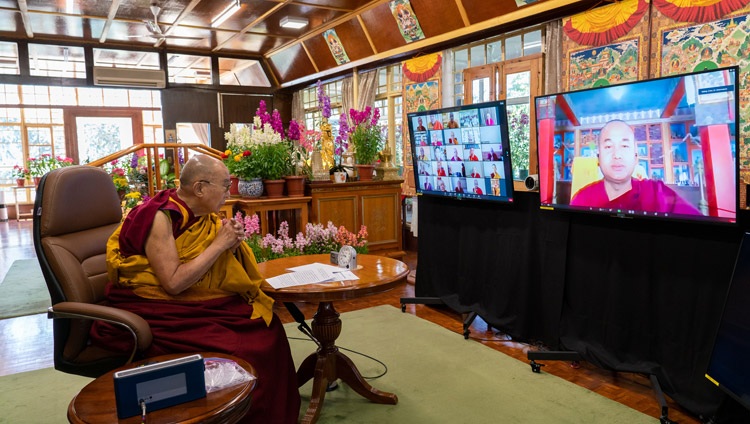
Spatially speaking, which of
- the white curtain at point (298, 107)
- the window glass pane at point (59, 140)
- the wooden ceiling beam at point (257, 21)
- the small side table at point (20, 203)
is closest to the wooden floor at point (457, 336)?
the wooden ceiling beam at point (257, 21)

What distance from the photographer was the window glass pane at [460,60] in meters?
6.06

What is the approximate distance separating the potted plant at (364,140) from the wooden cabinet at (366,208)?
0.56 ft

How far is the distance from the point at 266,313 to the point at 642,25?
3806 millimetres

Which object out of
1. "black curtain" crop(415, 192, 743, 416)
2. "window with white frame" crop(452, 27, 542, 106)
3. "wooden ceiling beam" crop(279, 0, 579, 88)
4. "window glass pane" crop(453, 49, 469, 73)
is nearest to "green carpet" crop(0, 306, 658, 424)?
"black curtain" crop(415, 192, 743, 416)

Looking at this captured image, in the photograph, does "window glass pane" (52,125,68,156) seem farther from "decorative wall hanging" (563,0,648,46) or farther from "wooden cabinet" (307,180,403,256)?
"decorative wall hanging" (563,0,648,46)

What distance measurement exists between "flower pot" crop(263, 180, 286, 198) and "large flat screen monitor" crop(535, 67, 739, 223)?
2402 mm

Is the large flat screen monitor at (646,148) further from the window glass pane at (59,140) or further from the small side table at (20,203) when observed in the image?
the window glass pane at (59,140)

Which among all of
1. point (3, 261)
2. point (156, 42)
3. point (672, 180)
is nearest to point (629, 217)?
point (672, 180)

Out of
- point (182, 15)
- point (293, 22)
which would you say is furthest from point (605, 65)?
point (182, 15)

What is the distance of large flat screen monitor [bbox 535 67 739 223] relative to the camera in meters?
2.20

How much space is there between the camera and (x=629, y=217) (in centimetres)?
260

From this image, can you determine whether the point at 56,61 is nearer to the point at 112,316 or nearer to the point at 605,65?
the point at 605,65

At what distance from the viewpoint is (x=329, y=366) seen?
246cm

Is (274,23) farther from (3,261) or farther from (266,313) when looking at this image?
(266,313)
